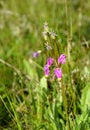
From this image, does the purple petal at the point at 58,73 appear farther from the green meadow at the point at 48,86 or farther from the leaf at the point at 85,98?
the leaf at the point at 85,98

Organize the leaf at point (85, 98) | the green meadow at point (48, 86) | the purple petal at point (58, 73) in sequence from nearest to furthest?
the purple petal at point (58, 73)
the green meadow at point (48, 86)
the leaf at point (85, 98)

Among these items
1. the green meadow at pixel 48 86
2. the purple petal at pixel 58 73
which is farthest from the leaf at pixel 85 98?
the purple petal at pixel 58 73

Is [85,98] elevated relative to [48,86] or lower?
lower

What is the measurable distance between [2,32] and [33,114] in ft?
6.57

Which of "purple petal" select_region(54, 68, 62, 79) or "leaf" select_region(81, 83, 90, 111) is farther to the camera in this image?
"leaf" select_region(81, 83, 90, 111)

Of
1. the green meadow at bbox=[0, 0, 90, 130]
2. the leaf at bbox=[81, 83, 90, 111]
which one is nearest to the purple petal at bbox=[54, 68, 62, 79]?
the green meadow at bbox=[0, 0, 90, 130]

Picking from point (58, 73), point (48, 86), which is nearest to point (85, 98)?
point (48, 86)

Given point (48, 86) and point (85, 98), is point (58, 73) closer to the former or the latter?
point (85, 98)

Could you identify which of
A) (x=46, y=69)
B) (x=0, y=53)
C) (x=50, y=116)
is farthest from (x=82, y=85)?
(x=0, y=53)

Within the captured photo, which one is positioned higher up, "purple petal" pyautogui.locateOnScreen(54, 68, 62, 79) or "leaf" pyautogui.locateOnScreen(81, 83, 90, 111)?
"purple petal" pyautogui.locateOnScreen(54, 68, 62, 79)

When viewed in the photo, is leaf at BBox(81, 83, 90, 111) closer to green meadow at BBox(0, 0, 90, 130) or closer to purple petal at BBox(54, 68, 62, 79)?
green meadow at BBox(0, 0, 90, 130)

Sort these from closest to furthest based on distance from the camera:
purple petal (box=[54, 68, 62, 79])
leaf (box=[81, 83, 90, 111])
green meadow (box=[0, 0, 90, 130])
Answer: purple petal (box=[54, 68, 62, 79]) < green meadow (box=[0, 0, 90, 130]) < leaf (box=[81, 83, 90, 111])

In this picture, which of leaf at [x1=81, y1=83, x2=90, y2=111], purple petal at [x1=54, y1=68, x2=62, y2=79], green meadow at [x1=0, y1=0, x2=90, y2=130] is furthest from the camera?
leaf at [x1=81, y1=83, x2=90, y2=111]

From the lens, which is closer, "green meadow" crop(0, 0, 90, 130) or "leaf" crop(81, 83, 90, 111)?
"green meadow" crop(0, 0, 90, 130)
